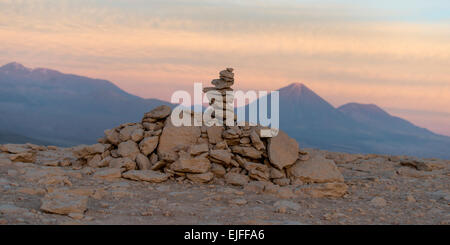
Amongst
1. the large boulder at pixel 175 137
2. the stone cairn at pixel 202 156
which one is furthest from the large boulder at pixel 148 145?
the large boulder at pixel 175 137

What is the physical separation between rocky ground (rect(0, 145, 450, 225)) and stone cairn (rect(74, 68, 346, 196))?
34 cm

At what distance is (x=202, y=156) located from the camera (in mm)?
15828

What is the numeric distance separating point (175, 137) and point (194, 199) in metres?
4.17

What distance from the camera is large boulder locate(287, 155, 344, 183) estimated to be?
50.8ft

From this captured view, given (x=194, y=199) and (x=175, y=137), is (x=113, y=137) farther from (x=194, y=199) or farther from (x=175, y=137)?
(x=194, y=199)

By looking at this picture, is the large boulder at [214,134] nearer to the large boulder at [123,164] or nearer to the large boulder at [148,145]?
the large boulder at [148,145]

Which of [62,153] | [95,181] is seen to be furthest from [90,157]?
[62,153]

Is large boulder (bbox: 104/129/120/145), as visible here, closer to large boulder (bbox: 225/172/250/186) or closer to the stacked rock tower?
the stacked rock tower

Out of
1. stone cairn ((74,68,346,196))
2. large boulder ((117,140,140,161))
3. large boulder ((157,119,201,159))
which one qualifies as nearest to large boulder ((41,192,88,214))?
stone cairn ((74,68,346,196))

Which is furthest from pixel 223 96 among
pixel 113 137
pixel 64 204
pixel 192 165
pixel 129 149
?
pixel 64 204

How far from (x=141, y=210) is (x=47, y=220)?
2.45 metres

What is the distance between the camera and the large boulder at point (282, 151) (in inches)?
621

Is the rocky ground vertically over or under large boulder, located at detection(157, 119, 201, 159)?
under

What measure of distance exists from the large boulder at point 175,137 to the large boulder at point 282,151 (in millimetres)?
2969
